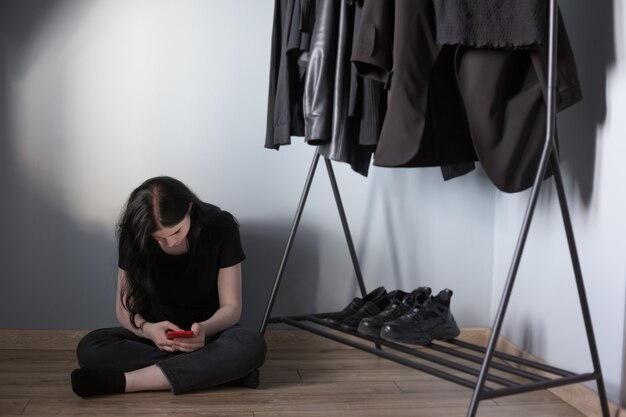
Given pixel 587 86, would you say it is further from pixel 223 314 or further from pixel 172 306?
pixel 172 306

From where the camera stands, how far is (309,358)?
8.83ft

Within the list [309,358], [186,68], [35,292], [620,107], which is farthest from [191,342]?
[620,107]

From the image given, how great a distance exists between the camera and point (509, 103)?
6.03ft

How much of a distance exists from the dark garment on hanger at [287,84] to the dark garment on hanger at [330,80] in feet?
0.53

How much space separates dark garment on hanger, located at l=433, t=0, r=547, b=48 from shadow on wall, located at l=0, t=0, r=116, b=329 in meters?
1.50

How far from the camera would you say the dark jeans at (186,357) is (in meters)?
2.20

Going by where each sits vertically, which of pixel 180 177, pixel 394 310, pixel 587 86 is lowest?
pixel 394 310

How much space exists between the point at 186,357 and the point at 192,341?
0.16ft

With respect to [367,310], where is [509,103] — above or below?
above

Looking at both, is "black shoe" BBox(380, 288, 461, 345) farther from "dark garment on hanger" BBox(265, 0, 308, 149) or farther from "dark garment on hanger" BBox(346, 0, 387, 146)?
"dark garment on hanger" BBox(265, 0, 308, 149)

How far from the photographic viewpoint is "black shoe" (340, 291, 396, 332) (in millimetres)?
2387

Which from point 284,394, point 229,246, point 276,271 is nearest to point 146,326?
point 229,246

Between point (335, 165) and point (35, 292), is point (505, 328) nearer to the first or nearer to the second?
point (335, 165)

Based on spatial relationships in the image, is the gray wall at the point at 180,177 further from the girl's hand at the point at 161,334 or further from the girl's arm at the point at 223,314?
the girl's hand at the point at 161,334
